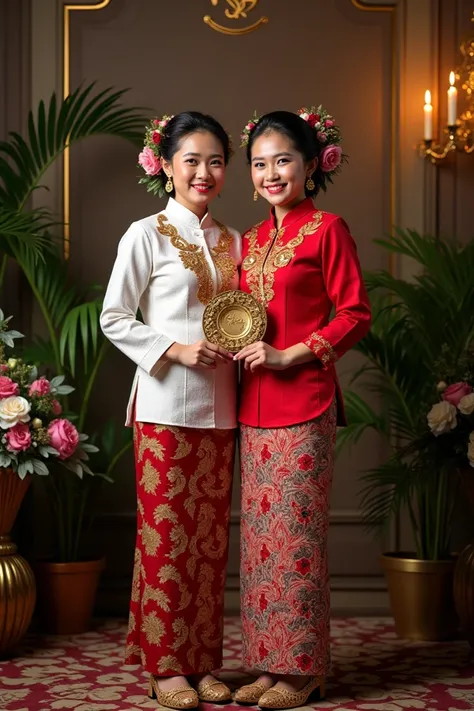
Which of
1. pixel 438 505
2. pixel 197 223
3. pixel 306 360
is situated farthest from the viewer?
pixel 438 505

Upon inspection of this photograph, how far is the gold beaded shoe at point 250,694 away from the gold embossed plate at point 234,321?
0.98 m

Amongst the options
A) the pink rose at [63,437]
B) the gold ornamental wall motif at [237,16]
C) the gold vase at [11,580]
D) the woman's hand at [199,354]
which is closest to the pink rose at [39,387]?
the pink rose at [63,437]

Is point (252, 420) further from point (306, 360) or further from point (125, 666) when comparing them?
point (125, 666)

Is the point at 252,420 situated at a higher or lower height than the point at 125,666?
higher

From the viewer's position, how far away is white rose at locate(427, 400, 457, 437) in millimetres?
3494

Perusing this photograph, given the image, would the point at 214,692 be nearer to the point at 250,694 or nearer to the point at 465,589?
the point at 250,694

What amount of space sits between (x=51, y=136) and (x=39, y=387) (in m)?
1.06

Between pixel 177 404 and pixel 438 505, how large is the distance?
1423mm

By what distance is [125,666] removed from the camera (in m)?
3.26

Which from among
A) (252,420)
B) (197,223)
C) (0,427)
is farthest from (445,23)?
(0,427)

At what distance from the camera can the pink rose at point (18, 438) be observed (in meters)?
3.34

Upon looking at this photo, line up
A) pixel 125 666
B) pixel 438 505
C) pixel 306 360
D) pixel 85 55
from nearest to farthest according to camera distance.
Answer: pixel 306 360 < pixel 125 666 < pixel 438 505 < pixel 85 55

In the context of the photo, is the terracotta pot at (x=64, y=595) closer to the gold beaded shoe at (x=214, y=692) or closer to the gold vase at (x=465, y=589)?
the gold beaded shoe at (x=214, y=692)

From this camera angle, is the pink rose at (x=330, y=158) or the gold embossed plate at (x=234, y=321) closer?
the gold embossed plate at (x=234, y=321)
